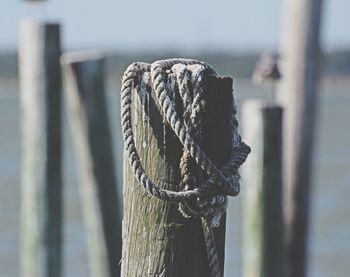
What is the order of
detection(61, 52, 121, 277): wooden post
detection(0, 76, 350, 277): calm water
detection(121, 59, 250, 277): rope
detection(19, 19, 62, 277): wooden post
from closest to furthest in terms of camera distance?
detection(121, 59, 250, 277): rope
detection(19, 19, 62, 277): wooden post
detection(61, 52, 121, 277): wooden post
detection(0, 76, 350, 277): calm water

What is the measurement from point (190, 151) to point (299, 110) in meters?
5.89

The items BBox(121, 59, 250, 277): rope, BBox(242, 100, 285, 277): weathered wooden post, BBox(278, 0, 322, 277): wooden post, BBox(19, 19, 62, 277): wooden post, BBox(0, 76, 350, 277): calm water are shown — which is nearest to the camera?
BBox(121, 59, 250, 277): rope

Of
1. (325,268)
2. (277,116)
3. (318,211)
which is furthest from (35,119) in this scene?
(318,211)

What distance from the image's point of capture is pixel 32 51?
25.8 feet

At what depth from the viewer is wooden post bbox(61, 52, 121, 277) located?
8141 mm

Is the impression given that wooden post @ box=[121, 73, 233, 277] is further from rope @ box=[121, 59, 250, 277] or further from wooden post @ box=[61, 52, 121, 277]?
wooden post @ box=[61, 52, 121, 277]

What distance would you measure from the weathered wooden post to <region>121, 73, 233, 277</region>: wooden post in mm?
4292

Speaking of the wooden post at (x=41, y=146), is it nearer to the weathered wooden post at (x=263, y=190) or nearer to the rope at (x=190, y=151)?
the weathered wooden post at (x=263, y=190)

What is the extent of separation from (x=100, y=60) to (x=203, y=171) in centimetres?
425

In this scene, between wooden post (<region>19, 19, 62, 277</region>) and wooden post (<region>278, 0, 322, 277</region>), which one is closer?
wooden post (<region>19, 19, 62, 277</region>)

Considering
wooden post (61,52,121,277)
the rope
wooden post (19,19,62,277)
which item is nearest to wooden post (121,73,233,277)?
the rope

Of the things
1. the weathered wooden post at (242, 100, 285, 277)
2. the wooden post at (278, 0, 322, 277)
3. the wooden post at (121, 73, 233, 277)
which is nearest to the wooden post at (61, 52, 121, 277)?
the weathered wooden post at (242, 100, 285, 277)

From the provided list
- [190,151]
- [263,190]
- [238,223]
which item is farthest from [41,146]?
[238,223]

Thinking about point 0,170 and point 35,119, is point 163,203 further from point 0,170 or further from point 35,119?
point 0,170
